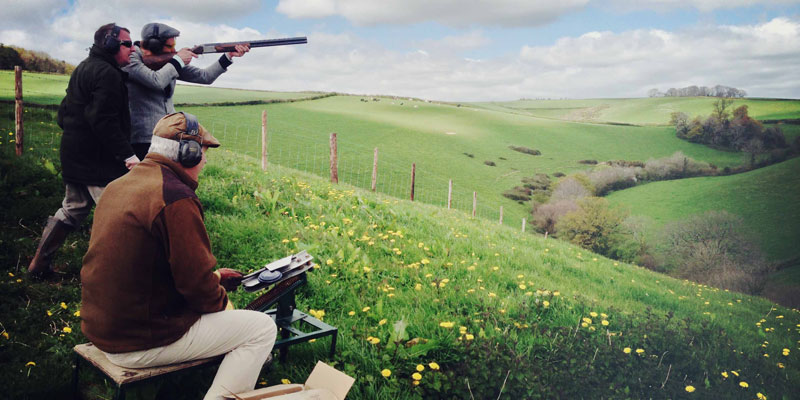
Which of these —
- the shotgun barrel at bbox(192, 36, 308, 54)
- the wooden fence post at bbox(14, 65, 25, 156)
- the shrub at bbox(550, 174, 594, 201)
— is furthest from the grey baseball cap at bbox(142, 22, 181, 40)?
the shrub at bbox(550, 174, 594, 201)

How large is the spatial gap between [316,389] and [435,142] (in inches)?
2058

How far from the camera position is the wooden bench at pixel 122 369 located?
8.06 ft

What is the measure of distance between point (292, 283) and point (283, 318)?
→ 399 mm

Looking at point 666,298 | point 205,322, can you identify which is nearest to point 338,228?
point 205,322

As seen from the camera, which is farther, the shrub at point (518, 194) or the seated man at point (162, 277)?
the shrub at point (518, 194)

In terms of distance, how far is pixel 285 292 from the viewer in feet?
Answer: 11.9

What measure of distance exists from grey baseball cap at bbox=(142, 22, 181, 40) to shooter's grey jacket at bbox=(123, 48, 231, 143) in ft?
1.01

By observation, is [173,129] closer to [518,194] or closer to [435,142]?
[518,194]

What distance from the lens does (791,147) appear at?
5609 centimetres

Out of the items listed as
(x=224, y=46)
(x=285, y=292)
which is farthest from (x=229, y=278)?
(x=224, y=46)

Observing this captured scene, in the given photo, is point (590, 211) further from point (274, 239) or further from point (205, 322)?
point (205, 322)

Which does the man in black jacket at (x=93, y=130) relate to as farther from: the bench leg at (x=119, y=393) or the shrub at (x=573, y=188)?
the shrub at (x=573, y=188)

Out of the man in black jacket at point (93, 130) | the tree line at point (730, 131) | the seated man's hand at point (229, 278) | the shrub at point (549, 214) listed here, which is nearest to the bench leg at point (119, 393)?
the seated man's hand at point (229, 278)

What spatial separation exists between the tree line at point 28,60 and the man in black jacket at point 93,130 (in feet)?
50.9
